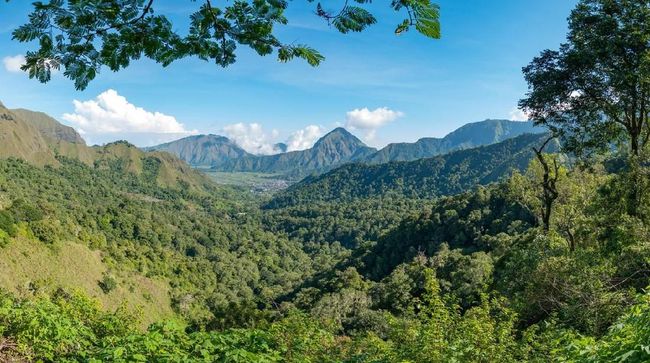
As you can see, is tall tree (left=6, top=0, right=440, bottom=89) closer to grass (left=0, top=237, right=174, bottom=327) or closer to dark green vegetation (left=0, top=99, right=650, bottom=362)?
dark green vegetation (left=0, top=99, right=650, bottom=362)

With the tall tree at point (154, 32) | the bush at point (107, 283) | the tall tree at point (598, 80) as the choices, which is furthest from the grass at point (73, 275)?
the tall tree at point (154, 32)

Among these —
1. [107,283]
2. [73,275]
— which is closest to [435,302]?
[73,275]

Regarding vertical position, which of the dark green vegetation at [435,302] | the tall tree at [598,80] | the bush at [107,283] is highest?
the tall tree at [598,80]

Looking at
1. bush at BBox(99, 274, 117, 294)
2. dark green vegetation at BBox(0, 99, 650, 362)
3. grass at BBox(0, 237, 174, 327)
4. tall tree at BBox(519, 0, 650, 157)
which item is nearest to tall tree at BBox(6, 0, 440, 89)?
dark green vegetation at BBox(0, 99, 650, 362)

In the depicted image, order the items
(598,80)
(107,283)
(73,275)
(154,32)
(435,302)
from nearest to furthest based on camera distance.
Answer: (154,32)
(435,302)
(598,80)
(73,275)
(107,283)

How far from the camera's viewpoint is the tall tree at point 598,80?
14805mm

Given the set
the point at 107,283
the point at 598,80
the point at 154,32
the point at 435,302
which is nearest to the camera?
the point at 154,32

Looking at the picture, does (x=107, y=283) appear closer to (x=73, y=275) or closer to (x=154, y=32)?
(x=73, y=275)

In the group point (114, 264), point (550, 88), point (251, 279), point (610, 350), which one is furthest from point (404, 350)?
point (251, 279)

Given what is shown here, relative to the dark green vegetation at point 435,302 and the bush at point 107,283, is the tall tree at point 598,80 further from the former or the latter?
the bush at point 107,283

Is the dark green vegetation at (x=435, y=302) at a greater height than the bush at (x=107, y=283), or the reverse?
the dark green vegetation at (x=435, y=302)

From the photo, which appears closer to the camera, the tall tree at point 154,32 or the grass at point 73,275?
the tall tree at point 154,32

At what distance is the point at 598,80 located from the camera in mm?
17266

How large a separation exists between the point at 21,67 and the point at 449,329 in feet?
41.8
